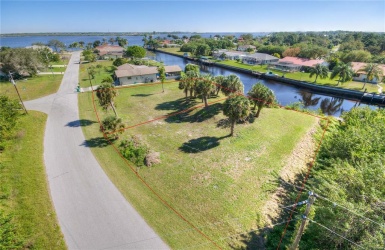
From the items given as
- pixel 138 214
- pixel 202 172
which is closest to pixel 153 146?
pixel 202 172

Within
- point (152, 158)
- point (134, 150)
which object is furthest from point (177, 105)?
point (152, 158)

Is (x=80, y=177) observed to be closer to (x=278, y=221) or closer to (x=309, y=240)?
(x=278, y=221)

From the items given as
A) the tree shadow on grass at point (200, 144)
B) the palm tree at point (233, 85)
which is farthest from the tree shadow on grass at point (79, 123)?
the palm tree at point (233, 85)

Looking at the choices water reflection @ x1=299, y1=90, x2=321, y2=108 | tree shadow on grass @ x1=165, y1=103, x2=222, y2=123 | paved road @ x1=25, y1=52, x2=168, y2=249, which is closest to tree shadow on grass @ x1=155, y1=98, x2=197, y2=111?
tree shadow on grass @ x1=165, y1=103, x2=222, y2=123

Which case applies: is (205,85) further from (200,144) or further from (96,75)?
(96,75)

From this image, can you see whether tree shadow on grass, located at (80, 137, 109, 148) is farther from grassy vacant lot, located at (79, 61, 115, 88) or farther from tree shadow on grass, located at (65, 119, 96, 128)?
grassy vacant lot, located at (79, 61, 115, 88)
